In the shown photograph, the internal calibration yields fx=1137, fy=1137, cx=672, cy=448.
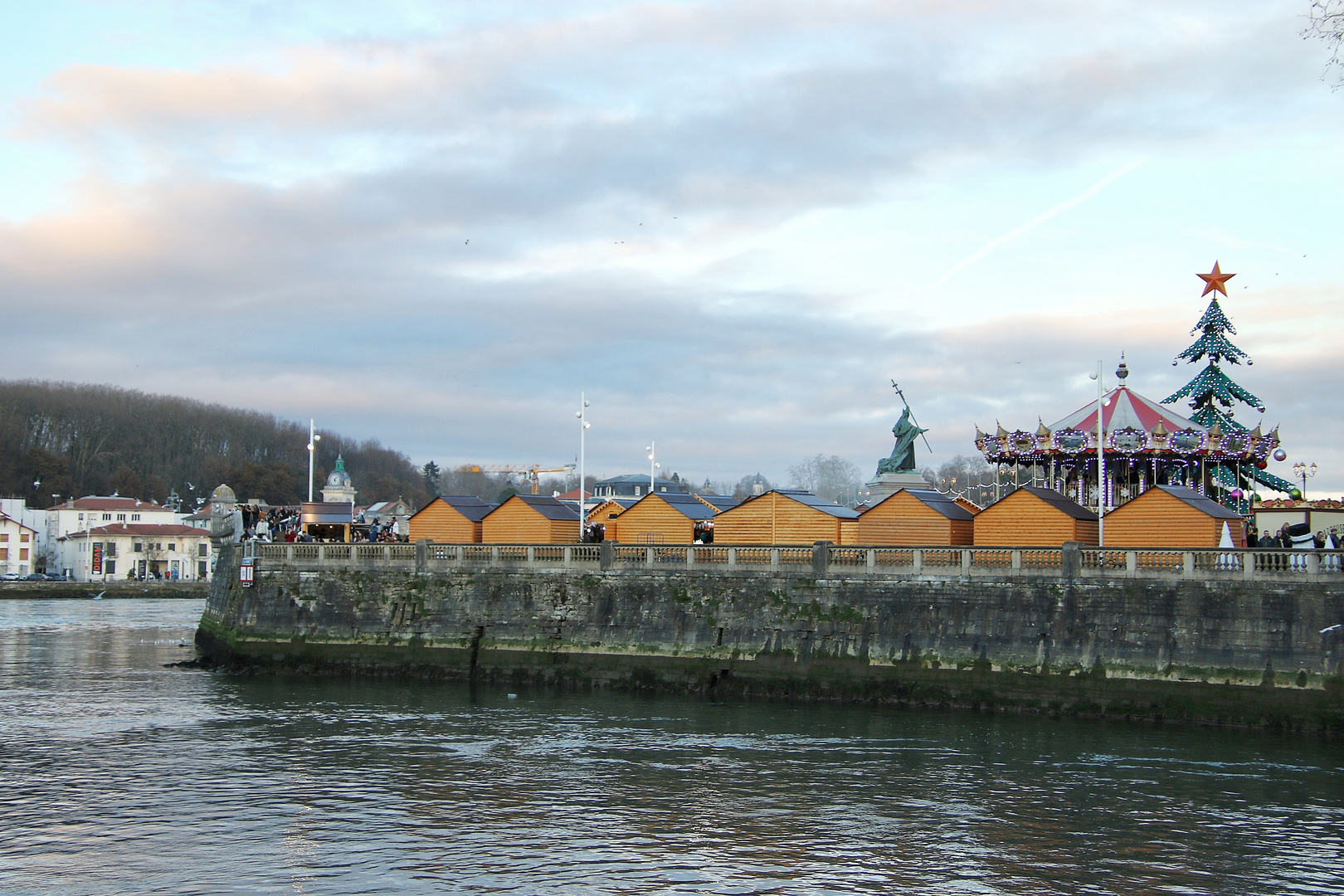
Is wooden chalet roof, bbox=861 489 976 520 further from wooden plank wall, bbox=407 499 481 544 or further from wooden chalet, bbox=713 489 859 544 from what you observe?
wooden plank wall, bbox=407 499 481 544

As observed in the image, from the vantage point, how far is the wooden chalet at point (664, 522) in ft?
136

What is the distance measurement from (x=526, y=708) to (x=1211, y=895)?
1997cm

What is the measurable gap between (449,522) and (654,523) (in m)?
8.58

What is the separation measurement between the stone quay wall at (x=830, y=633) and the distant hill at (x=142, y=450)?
96.4 meters

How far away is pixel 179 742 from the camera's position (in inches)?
1068

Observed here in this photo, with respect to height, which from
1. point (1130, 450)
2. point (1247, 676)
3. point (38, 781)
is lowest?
point (38, 781)

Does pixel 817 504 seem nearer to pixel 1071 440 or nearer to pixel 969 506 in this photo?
pixel 969 506

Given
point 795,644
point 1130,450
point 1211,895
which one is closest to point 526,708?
point 795,644

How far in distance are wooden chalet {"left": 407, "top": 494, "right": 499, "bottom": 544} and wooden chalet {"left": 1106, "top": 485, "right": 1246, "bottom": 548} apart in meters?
23.2

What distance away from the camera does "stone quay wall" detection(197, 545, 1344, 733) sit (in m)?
27.8

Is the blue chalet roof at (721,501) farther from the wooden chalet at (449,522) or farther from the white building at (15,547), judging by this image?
the white building at (15,547)

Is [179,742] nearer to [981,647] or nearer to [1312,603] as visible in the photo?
[981,647]

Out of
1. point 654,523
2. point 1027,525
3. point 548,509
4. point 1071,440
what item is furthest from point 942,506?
point 548,509

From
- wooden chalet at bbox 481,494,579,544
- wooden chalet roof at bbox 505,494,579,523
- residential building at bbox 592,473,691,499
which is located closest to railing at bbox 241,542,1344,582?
wooden chalet at bbox 481,494,579,544
